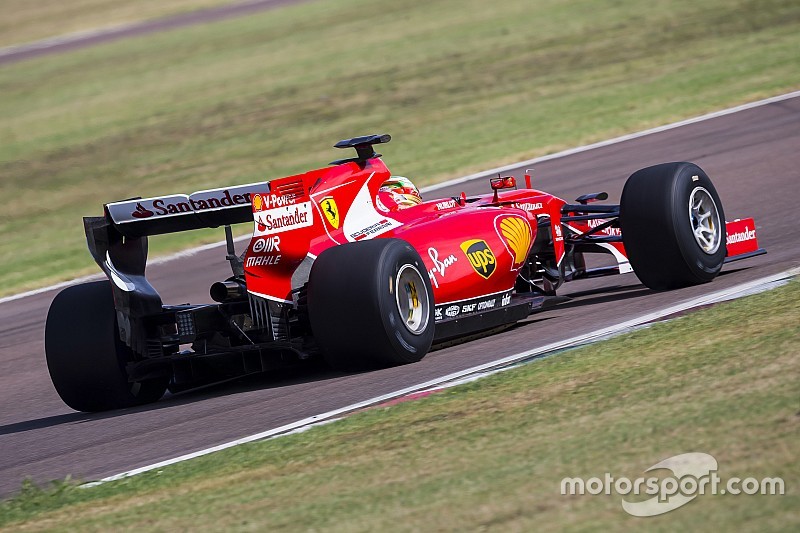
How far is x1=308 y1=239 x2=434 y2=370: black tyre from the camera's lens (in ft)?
26.0

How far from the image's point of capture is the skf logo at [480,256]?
9.23 m

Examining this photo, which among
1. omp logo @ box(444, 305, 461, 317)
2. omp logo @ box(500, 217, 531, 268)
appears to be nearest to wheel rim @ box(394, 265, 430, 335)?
omp logo @ box(444, 305, 461, 317)

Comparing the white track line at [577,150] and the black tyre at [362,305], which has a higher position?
the white track line at [577,150]

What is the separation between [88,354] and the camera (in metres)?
8.94

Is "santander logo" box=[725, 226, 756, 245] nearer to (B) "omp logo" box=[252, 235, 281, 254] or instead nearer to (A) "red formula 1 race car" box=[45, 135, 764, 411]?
(A) "red formula 1 race car" box=[45, 135, 764, 411]

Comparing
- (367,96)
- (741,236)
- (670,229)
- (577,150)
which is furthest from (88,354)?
(367,96)

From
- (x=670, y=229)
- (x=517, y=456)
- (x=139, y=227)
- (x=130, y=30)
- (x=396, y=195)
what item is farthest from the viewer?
(x=130, y=30)

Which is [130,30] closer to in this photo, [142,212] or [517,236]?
[517,236]

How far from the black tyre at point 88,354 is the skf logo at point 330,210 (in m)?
1.64

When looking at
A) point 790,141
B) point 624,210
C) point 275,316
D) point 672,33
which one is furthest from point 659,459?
point 672,33

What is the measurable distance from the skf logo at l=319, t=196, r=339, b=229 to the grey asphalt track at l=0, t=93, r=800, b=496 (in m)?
1.04

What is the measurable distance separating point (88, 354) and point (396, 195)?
2.51 metres

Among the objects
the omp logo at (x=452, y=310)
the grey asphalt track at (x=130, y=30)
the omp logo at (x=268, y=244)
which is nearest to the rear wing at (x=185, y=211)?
the omp logo at (x=268, y=244)

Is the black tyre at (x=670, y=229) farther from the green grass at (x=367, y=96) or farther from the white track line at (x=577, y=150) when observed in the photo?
the green grass at (x=367, y=96)
